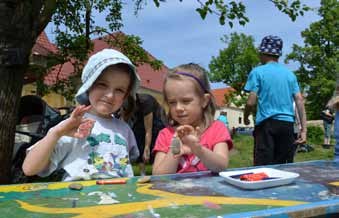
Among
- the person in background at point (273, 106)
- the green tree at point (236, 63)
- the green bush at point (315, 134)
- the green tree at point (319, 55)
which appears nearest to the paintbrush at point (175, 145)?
the person in background at point (273, 106)

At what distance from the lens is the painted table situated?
1107 mm

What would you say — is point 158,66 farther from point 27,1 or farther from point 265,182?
point 265,182

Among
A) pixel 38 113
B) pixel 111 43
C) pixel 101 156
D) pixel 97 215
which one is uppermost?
pixel 111 43

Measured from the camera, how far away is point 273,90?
3.80 metres

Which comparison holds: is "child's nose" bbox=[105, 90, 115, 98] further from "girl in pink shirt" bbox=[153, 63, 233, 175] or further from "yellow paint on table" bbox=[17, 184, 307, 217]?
"yellow paint on table" bbox=[17, 184, 307, 217]

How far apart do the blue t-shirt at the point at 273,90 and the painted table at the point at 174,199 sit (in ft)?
6.75

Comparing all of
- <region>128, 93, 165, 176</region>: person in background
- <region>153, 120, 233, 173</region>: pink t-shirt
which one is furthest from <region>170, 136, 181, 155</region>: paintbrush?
<region>128, 93, 165, 176</region>: person in background

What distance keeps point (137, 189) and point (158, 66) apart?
22.0 feet

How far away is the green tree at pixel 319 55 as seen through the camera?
30.9 meters

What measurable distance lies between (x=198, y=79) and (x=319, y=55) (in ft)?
103

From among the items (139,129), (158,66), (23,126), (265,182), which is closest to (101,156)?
(265,182)

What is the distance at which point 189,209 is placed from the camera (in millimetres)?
1142

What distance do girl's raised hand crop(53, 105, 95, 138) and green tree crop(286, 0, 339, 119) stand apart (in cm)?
3053

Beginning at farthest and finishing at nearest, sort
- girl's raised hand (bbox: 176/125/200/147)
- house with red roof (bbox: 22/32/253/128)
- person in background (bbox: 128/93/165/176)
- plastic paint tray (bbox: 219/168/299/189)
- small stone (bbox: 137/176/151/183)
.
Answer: house with red roof (bbox: 22/32/253/128) < person in background (bbox: 128/93/165/176) < girl's raised hand (bbox: 176/125/200/147) < small stone (bbox: 137/176/151/183) < plastic paint tray (bbox: 219/168/299/189)
